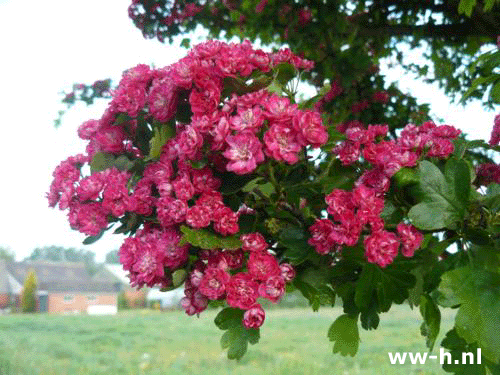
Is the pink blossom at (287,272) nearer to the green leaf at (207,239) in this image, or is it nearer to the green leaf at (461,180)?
the green leaf at (207,239)

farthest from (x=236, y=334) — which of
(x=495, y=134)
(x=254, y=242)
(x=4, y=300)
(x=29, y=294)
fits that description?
(x=4, y=300)

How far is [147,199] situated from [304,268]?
18.0 inches

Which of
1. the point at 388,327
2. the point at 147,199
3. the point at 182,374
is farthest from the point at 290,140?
the point at 388,327

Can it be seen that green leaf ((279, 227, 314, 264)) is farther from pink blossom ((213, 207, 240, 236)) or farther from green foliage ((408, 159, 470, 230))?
green foliage ((408, 159, 470, 230))

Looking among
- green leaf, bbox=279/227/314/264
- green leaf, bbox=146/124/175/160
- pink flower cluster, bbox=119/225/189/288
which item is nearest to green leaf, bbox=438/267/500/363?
green leaf, bbox=279/227/314/264

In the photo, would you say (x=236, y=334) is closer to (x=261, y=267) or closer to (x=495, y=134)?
(x=261, y=267)

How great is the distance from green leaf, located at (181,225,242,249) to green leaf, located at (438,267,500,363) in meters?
0.52

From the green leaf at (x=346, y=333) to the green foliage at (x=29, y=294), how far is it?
44.7 feet

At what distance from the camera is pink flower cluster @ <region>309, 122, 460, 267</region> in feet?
4.93

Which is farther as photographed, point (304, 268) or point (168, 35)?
point (168, 35)

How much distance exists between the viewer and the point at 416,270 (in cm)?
175

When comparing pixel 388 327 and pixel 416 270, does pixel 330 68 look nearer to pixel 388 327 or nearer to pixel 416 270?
pixel 416 270

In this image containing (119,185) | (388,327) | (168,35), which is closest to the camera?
(119,185)

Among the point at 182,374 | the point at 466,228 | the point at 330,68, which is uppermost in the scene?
the point at 330,68
